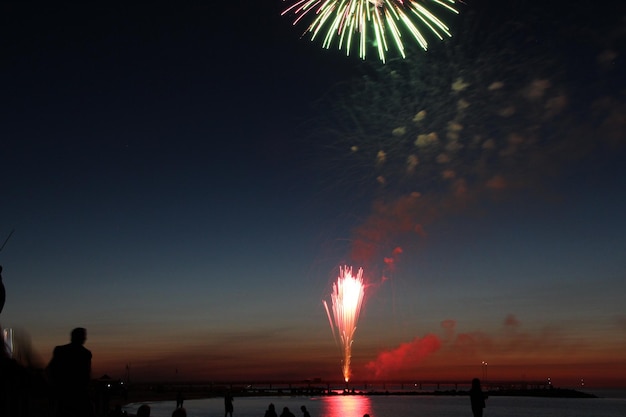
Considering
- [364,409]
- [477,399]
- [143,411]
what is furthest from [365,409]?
[143,411]

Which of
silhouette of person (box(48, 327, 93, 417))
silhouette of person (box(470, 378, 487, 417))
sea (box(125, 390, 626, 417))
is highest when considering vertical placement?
silhouette of person (box(48, 327, 93, 417))

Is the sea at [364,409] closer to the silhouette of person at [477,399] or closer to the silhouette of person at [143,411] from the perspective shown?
the silhouette of person at [477,399]

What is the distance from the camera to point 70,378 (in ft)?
20.6

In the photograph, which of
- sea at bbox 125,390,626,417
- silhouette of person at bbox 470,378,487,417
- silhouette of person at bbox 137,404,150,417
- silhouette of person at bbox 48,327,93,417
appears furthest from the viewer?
sea at bbox 125,390,626,417

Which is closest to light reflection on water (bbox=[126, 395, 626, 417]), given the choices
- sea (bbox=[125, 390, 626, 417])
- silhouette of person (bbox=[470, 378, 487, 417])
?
sea (bbox=[125, 390, 626, 417])

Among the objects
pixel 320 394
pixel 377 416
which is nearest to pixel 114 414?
pixel 377 416

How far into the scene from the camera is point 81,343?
21.3 ft

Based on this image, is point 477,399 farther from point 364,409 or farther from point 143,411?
point 364,409

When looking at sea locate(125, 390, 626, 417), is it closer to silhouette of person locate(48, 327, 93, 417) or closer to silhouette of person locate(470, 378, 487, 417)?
silhouette of person locate(470, 378, 487, 417)

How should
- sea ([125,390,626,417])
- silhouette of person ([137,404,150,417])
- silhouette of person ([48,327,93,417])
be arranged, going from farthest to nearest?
sea ([125,390,626,417]) < silhouette of person ([137,404,150,417]) < silhouette of person ([48,327,93,417])

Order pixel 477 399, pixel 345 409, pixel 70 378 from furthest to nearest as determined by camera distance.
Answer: pixel 345 409 → pixel 477 399 → pixel 70 378

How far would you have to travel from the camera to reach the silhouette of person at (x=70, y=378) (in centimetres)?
626

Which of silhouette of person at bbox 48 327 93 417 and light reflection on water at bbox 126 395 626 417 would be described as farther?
light reflection on water at bbox 126 395 626 417

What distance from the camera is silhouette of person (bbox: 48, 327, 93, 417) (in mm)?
6258
